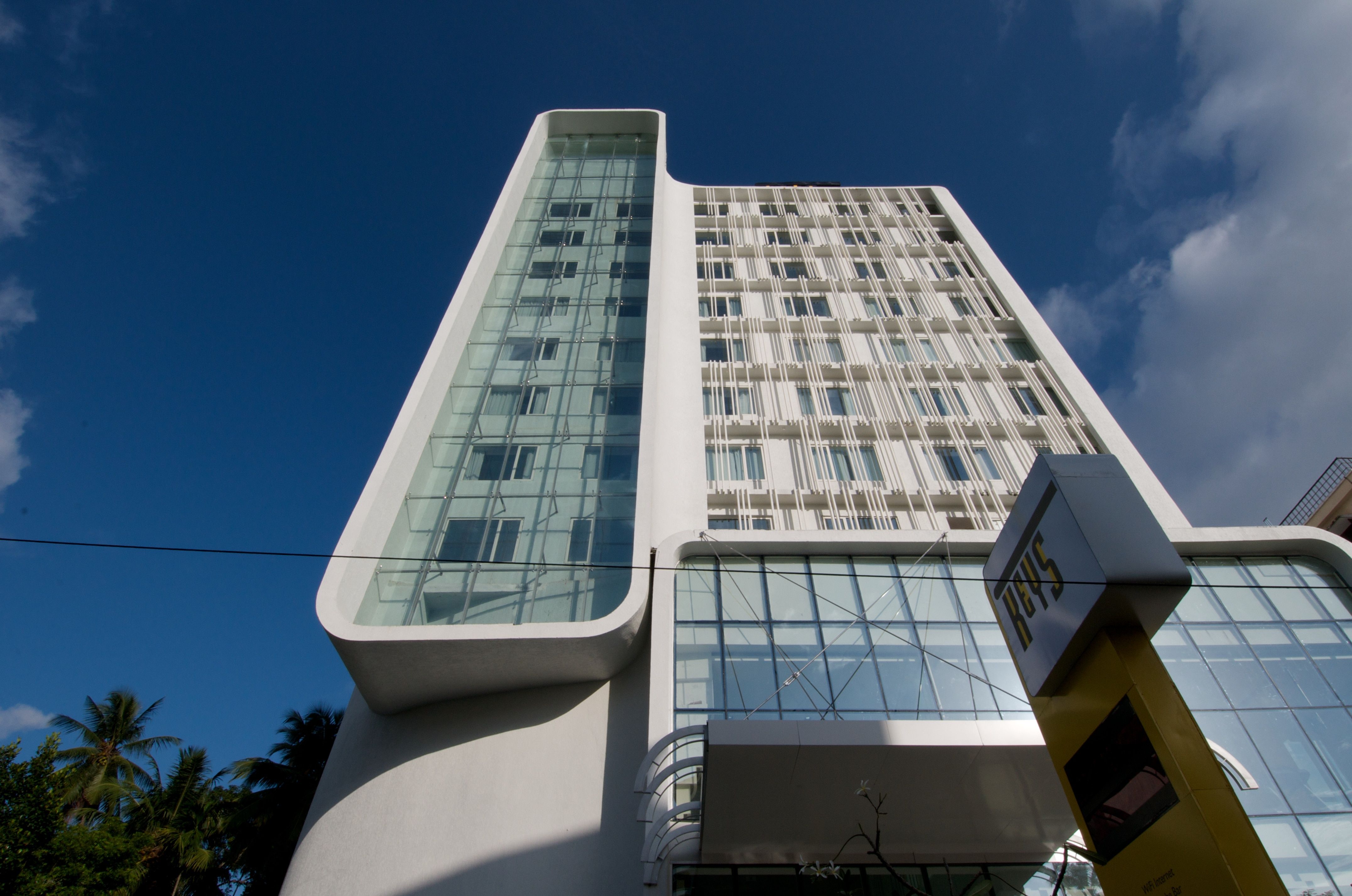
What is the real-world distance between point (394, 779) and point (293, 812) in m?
7.16

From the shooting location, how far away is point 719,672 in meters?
15.1

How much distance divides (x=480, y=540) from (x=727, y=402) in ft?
37.6

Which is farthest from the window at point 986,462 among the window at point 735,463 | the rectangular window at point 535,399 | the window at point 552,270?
the window at point 552,270

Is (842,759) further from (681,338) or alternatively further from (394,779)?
(681,338)

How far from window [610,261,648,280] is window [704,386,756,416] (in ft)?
15.5

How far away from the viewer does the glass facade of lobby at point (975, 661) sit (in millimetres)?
13016

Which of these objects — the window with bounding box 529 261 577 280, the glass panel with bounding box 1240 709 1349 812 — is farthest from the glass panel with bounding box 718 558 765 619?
the window with bounding box 529 261 577 280

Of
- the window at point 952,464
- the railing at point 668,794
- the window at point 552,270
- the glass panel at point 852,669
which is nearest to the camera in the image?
the railing at point 668,794

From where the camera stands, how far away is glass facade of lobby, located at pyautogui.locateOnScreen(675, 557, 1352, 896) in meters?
13.0

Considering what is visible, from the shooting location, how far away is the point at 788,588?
1678 centimetres

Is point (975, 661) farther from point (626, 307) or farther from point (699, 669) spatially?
point (626, 307)

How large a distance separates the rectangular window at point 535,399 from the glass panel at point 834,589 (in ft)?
30.9

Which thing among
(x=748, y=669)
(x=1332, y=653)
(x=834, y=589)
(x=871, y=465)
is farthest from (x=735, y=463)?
(x=1332, y=653)

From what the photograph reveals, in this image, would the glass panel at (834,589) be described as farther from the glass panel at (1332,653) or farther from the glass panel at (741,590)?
the glass panel at (1332,653)
